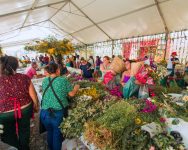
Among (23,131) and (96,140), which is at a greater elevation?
(96,140)

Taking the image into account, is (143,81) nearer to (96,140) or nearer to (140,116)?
(140,116)

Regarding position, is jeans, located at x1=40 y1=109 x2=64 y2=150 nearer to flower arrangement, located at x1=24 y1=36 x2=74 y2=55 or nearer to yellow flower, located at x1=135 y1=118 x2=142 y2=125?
yellow flower, located at x1=135 y1=118 x2=142 y2=125

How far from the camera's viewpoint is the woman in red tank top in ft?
5.92

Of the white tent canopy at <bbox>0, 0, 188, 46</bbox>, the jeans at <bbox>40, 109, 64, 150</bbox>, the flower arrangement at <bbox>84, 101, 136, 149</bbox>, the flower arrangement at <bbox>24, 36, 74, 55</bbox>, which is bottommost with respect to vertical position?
the jeans at <bbox>40, 109, 64, 150</bbox>

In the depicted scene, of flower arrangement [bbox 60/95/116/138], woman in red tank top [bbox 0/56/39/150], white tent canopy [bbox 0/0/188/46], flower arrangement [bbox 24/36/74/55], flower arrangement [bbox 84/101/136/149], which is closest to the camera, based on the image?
flower arrangement [bbox 84/101/136/149]

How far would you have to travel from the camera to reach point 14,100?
186 cm

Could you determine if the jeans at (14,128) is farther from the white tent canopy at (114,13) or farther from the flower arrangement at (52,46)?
the white tent canopy at (114,13)

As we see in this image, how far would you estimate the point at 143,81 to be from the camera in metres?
2.51

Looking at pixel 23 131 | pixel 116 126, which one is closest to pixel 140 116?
pixel 116 126

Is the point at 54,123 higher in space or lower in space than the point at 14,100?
lower

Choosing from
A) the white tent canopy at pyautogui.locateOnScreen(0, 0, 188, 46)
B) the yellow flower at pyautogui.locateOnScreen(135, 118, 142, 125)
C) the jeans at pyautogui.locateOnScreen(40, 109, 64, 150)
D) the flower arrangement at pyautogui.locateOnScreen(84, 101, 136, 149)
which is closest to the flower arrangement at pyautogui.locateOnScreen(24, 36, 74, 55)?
the jeans at pyautogui.locateOnScreen(40, 109, 64, 150)

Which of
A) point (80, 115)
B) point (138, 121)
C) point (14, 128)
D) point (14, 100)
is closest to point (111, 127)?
point (138, 121)

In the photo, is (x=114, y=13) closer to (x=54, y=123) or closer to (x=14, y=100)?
(x=54, y=123)

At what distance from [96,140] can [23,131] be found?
3.34 ft
